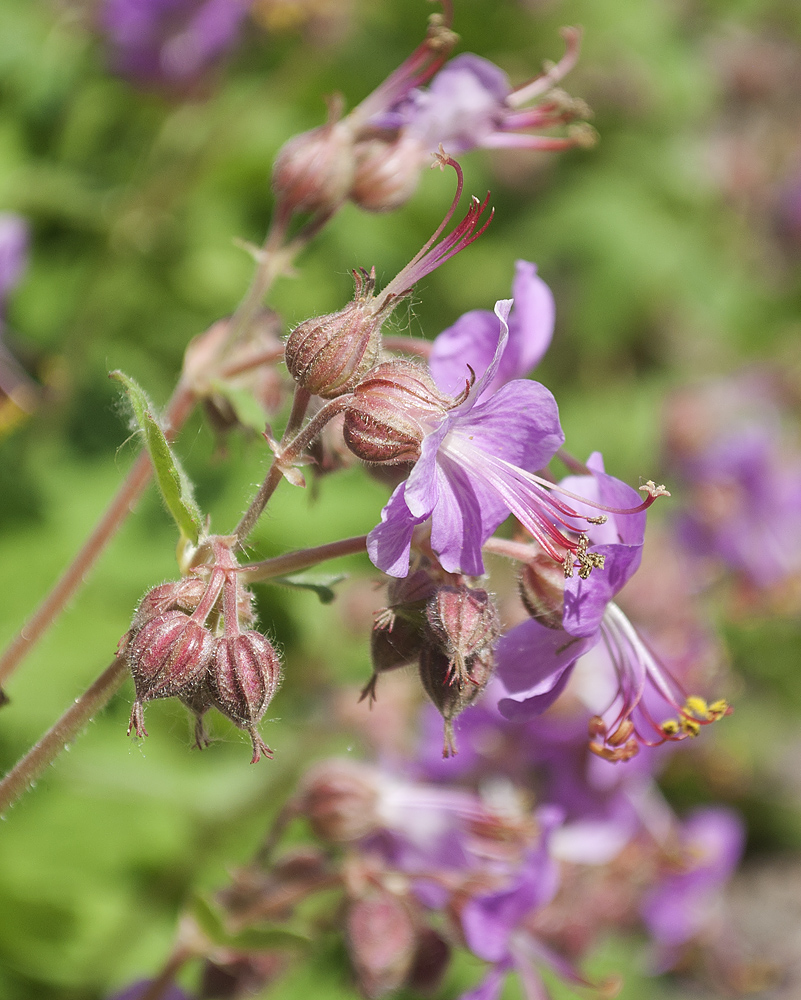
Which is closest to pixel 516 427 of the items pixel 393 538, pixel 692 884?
pixel 393 538

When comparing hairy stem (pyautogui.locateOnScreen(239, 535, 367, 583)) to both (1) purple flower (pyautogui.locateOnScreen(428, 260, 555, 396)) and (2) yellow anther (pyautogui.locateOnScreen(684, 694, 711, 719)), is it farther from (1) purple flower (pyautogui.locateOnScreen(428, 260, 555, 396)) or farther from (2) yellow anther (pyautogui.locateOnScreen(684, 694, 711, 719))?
(2) yellow anther (pyautogui.locateOnScreen(684, 694, 711, 719))

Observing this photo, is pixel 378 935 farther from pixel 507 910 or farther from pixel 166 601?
pixel 166 601

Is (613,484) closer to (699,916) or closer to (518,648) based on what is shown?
(518,648)

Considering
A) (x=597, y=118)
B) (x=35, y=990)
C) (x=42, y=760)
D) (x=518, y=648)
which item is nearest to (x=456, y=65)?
(x=518, y=648)

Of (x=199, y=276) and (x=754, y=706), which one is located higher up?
(x=199, y=276)

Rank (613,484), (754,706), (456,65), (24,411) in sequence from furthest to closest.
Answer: (754,706)
(24,411)
(456,65)
(613,484)

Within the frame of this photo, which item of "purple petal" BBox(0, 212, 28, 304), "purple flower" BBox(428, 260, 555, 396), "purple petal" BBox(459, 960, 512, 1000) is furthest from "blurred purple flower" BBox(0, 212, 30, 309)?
"purple petal" BBox(459, 960, 512, 1000)
